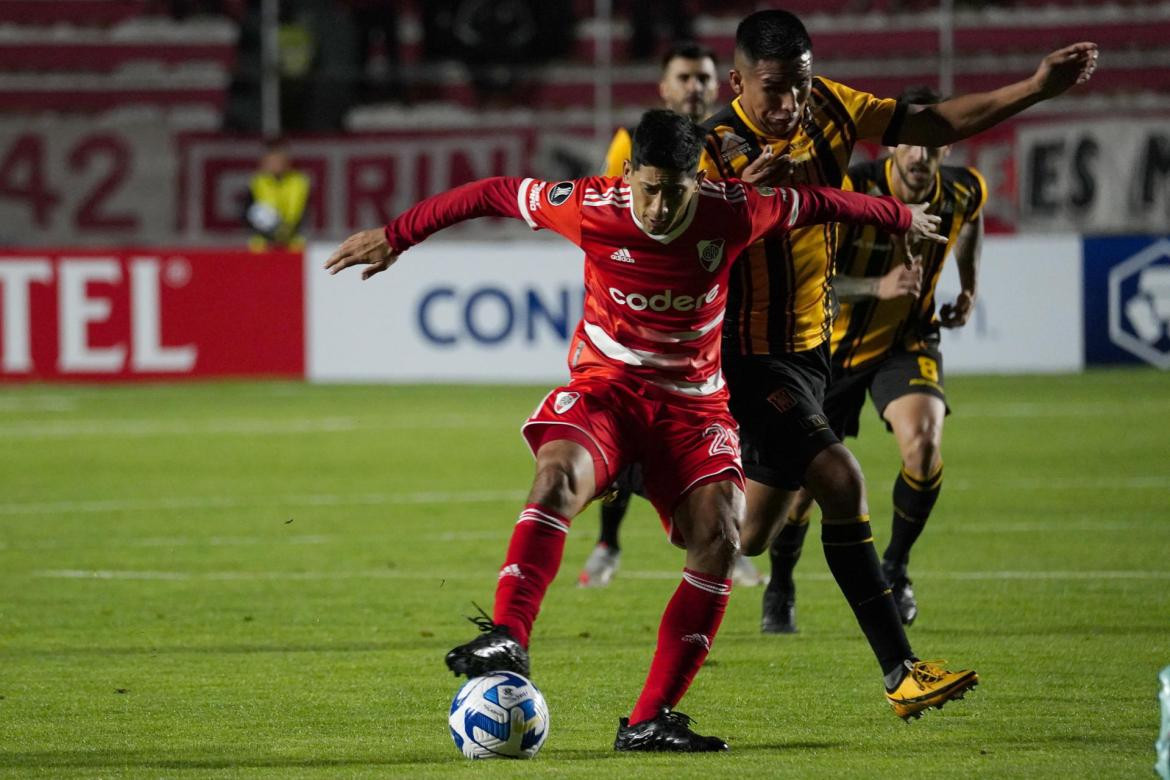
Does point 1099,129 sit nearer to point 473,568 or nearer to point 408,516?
point 408,516

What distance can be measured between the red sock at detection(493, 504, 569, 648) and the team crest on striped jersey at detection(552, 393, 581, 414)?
0.35 meters

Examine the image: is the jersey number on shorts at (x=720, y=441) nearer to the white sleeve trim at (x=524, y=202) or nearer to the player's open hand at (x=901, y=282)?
the white sleeve trim at (x=524, y=202)

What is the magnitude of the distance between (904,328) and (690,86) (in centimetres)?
151

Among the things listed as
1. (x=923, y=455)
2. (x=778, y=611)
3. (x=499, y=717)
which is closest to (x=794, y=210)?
(x=499, y=717)

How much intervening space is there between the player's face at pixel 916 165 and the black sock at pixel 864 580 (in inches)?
99.3

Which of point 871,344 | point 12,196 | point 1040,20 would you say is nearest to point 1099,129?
point 1040,20

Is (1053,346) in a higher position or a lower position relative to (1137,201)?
lower

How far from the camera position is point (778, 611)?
24.5 ft

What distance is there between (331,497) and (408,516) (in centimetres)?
97

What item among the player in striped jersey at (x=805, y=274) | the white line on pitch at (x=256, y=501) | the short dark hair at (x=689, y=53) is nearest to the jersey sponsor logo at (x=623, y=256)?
the player in striped jersey at (x=805, y=274)

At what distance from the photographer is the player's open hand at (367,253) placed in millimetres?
5598

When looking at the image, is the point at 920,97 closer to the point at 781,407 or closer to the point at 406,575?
the point at 781,407

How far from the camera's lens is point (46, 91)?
913 inches

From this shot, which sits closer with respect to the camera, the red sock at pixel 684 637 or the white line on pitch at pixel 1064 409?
the red sock at pixel 684 637
